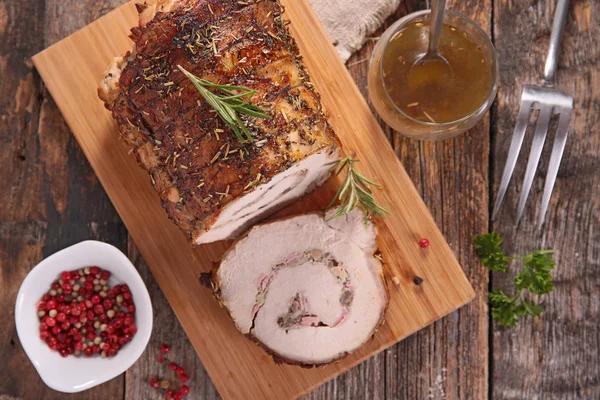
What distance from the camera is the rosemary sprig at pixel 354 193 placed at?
2393 mm

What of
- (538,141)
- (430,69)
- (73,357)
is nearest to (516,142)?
(538,141)

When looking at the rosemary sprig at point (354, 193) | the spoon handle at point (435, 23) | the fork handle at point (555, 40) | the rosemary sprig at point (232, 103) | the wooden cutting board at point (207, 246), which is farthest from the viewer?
the fork handle at point (555, 40)

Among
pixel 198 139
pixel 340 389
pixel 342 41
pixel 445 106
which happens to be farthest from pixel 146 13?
pixel 340 389

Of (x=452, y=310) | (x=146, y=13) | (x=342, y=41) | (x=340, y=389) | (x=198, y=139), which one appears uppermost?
(x=146, y=13)

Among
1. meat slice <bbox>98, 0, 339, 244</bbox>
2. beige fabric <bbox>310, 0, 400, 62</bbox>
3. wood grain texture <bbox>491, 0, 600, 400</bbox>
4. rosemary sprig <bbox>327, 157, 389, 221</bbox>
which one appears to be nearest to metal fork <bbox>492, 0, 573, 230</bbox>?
wood grain texture <bbox>491, 0, 600, 400</bbox>

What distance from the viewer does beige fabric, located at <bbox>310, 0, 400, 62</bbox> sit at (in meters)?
2.76

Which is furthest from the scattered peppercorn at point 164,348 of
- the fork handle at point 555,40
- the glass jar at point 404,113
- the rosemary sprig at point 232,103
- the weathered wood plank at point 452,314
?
the fork handle at point 555,40

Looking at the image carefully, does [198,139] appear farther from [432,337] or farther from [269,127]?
[432,337]

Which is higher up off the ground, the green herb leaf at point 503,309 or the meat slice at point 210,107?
the meat slice at point 210,107

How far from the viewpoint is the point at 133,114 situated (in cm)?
223

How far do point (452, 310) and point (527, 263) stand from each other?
0.42 m

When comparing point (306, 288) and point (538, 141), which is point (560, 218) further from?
point (306, 288)

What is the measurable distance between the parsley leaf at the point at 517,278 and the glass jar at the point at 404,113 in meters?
0.59

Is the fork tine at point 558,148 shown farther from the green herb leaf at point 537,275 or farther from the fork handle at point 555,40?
the green herb leaf at point 537,275
